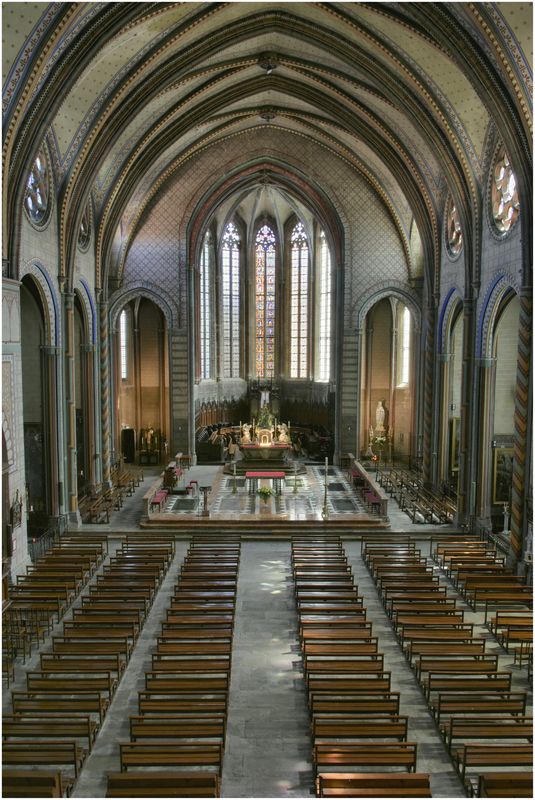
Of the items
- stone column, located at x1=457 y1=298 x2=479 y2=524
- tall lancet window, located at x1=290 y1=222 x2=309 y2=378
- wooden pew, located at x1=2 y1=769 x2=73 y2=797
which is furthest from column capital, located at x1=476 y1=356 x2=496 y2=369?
tall lancet window, located at x1=290 y1=222 x2=309 y2=378

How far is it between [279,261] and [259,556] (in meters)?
28.0

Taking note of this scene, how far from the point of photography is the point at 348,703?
37.7 ft

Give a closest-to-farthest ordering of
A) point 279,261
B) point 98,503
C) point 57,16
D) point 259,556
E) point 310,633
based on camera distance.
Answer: point 310,633 → point 57,16 → point 259,556 → point 98,503 → point 279,261

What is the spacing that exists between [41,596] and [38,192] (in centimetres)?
1435

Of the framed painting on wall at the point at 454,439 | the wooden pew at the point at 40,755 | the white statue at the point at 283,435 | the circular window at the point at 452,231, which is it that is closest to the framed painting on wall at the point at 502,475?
the framed painting on wall at the point at 454,439

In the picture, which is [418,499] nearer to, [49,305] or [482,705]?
[49,305]

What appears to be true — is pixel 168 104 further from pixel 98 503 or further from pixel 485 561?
pixel 485 561

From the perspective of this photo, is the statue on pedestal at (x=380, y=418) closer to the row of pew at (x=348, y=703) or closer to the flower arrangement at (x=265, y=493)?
the flower arrangement at (x=265, y=493)

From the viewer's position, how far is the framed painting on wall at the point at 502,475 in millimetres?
26109

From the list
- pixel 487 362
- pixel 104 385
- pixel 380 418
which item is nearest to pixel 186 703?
pixel 487 362

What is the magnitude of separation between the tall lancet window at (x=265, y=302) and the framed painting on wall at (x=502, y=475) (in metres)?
23.5

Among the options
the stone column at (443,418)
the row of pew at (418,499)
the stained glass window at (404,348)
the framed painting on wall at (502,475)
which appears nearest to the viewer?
the framed painting on wall at (502,475)

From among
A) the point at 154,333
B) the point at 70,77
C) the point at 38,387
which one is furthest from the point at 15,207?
the point at 154,333

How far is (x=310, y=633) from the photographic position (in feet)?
48.3
